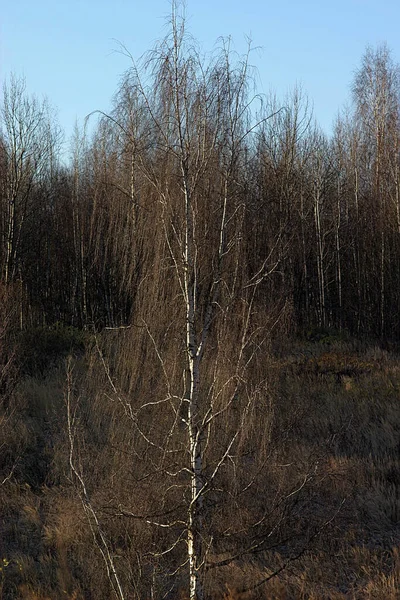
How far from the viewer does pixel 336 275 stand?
1925 cm

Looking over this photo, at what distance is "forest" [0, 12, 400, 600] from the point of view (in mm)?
4609

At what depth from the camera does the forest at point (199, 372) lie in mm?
4609

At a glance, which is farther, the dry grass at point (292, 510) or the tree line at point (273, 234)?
the tree line at point (273, 234)

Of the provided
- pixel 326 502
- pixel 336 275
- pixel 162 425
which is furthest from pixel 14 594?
pixel 336 275

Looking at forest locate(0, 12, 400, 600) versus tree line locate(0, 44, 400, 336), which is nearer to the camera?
forest locate(0, 12, 400, 600)

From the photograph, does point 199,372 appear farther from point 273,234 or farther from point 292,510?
point 273,234

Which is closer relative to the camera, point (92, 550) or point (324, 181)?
point (92, 550)

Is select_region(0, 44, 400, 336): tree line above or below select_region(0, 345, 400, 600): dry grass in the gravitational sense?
above

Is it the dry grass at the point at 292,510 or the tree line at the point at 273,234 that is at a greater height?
the tree line at the point at 273,234

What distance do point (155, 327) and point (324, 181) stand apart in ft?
36.0

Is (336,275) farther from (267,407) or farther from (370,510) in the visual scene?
(370,510)

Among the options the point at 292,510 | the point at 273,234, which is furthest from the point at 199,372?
the point at 273,234

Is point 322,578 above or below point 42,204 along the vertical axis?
below

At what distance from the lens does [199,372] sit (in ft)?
21.5
